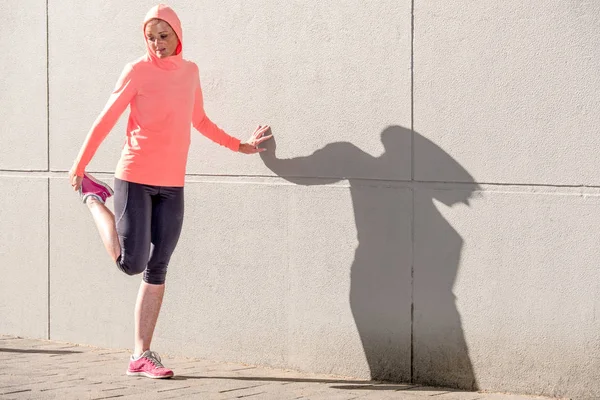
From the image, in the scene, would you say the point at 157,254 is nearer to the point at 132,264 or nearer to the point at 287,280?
the point at 132,264

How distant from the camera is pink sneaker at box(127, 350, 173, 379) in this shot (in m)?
6.54

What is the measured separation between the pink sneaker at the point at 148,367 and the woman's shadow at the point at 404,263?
118 centimetres

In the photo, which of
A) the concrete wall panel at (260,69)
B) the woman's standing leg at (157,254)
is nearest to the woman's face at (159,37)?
the concrete wall panel at (260,69)

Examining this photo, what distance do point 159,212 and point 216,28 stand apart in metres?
1.34

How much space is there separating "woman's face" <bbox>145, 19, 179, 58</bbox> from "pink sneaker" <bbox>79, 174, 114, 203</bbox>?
3.07 ft

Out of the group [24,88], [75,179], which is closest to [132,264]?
[75,179]

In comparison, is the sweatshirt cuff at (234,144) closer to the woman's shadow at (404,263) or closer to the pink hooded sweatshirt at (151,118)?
the pink hooded sweatshirt at (151,118)

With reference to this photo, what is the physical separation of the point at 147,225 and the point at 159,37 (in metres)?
1.09

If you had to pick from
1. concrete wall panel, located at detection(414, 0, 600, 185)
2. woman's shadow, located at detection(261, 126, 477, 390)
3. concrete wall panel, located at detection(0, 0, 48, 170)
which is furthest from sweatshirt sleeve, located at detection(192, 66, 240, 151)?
concrete wall panel, located at detection(0, 0, 48, 170)

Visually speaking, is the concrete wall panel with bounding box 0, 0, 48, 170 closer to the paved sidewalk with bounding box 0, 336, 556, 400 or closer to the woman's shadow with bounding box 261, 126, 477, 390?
the paved sidewalk with bounding box 0, 336, 556, 400

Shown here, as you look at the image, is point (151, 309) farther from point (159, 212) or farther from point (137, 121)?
point (137, 121)

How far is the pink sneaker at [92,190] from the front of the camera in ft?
22.4

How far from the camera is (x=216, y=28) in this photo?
23.6 feet

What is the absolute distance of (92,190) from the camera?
6.85 meters
